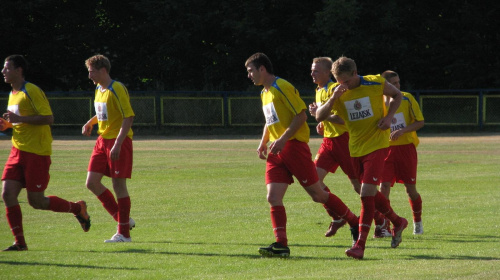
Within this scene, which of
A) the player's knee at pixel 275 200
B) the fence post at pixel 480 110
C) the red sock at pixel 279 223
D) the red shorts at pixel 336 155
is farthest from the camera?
the fence post at pixel 480 110

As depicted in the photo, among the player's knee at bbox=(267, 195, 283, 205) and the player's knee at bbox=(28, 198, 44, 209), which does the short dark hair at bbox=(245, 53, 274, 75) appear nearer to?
the player's knee at bbox=(267, 195, 283, 205)

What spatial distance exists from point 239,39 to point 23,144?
34.7m

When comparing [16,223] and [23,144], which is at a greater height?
[23,144]

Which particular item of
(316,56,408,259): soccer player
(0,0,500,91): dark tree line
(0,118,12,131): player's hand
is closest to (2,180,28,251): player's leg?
(0,118,12,131): player's hand

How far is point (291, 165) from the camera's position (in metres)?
7.92

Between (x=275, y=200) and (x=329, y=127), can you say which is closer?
(x=275, y=200)

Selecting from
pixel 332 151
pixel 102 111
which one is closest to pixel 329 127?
pixel 332 151

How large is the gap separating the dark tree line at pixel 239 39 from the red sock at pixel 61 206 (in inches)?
1255

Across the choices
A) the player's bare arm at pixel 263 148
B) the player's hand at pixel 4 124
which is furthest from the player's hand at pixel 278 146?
the player's hand at pixel 4 124

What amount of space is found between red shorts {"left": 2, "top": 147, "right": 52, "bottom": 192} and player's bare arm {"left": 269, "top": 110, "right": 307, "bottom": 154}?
2.52m

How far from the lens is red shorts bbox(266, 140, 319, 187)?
7.93 metres

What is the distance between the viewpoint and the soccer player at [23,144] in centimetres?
854

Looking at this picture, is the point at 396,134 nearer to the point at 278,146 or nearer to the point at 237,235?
the point at 278,146

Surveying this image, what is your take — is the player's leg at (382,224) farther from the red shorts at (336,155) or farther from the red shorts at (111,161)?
the red shorts at (111,161)
